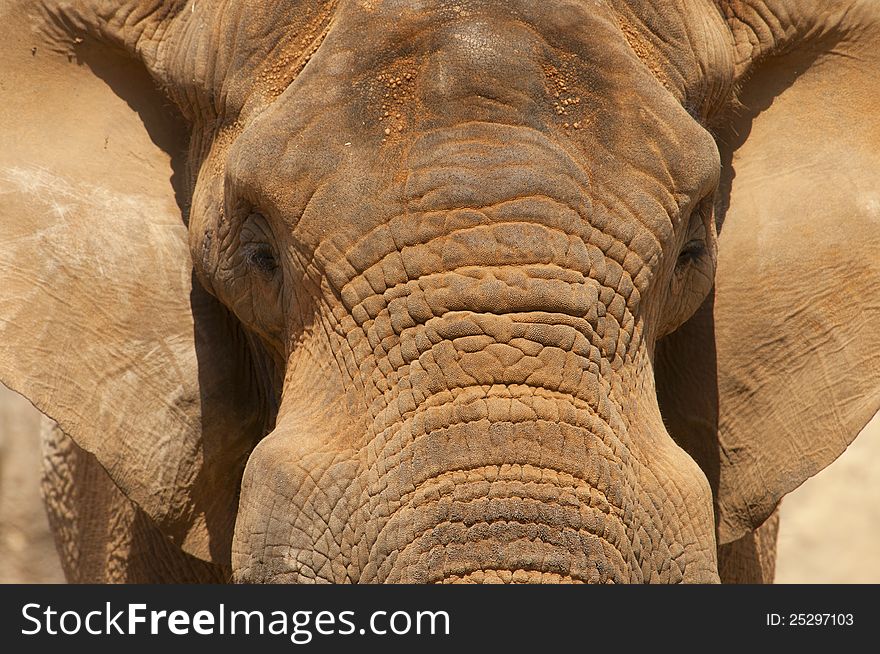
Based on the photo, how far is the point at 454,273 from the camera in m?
2.77

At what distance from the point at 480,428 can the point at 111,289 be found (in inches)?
43.9

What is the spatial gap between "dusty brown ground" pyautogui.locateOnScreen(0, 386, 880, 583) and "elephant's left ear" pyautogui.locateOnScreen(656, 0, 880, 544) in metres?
5.09

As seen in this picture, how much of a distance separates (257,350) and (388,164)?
0.79 meters

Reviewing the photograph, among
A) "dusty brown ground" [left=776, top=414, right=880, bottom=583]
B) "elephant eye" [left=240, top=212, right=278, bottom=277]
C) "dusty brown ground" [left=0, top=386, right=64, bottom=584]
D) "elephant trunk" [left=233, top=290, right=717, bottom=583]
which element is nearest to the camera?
"elephant trunk" [left=233, top=290, right=717, bottom=583]

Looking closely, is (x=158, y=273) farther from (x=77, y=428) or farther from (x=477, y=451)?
(x=477, y=451)

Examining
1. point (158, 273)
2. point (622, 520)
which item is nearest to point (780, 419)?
point (622, 520)

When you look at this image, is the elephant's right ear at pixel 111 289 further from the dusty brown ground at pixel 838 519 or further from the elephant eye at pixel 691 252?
the dusty brown ground at pixel 838 519

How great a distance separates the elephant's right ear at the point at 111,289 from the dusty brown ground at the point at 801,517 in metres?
4.67

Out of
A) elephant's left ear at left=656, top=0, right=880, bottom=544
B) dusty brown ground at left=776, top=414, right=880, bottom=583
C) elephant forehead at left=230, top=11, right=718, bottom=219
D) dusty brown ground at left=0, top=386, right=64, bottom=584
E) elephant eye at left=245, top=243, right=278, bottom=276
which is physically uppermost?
elephant forehead at left=230, top=11, right=718, bottom=219

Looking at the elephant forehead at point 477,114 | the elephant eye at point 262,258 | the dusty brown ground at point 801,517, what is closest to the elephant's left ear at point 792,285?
the elephant forehead at point 477,114

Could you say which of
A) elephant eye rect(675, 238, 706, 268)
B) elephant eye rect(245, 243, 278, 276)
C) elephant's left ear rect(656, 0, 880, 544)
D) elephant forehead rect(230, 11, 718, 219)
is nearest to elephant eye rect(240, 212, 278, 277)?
elephant eye rect(245, 243, 278, 276)

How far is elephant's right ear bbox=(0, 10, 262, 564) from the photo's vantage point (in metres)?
3.43

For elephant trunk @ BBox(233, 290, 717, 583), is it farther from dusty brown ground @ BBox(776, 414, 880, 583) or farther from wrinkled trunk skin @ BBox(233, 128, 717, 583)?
dusty brown ground @ BBox(776, 414, 880, 583)

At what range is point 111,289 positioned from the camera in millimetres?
3445
